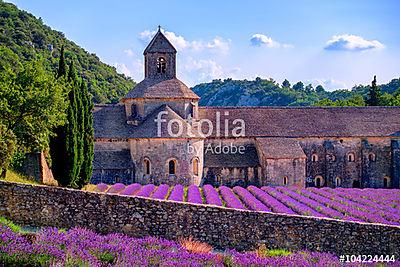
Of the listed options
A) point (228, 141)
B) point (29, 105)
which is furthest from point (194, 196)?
point (228, 141)

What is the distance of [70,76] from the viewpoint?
3328 cm

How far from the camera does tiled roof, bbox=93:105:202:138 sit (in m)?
42.2

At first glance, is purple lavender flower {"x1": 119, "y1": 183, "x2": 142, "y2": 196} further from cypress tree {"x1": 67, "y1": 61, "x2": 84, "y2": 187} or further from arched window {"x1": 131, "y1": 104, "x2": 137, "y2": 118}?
arched window {"x1": 131, "y1": 104, "x2": 137, "y2": 118}

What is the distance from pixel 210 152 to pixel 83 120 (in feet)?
48.8

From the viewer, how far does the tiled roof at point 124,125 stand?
42.2 meters

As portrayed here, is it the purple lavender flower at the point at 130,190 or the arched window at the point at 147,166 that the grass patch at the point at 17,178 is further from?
the arched window at the point at 147,166

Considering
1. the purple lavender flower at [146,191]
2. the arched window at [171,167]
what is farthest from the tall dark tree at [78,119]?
the arched window at [171,167]

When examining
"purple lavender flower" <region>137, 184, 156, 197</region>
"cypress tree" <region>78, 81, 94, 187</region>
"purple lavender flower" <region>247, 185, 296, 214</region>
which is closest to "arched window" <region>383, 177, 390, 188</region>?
"purple lavender flower" <region>247, 185, 296, 214</region>

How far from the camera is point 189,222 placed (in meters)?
17.8

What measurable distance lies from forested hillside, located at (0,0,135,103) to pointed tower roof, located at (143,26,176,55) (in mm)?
24548

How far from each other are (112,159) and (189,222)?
26.8 meters

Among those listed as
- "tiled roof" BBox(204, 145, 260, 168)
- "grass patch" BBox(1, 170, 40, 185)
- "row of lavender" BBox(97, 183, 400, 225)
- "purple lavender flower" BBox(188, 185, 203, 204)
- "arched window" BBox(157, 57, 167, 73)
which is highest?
"arched window" BBox(157, 57, 167, 73)

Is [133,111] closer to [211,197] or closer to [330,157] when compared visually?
[211,197]

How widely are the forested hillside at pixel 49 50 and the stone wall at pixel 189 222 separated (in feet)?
176
